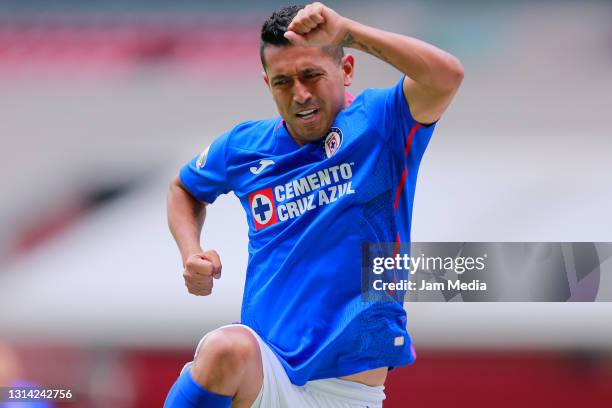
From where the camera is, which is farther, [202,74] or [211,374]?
[202,74]

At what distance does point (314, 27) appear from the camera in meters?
1.56

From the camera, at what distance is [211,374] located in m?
1.65

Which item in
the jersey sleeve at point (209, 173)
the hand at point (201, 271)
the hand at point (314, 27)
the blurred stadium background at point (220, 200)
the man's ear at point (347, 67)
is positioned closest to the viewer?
the hand at point (314, 27)

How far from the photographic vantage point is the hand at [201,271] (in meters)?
1.80

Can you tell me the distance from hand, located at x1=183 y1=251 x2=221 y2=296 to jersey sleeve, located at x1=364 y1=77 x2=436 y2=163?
45 centimetres

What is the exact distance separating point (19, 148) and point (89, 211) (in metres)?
0.38

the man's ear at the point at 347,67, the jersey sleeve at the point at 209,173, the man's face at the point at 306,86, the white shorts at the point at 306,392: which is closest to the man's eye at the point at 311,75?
the man's face at the point at 306,86

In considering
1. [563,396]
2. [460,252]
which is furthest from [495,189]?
[563,396]

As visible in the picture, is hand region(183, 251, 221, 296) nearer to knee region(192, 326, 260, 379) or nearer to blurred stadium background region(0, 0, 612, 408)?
knee region(192, 326, 260, 379)

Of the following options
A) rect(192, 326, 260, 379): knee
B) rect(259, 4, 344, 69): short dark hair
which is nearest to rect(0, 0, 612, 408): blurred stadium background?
rect(259, 4, 344, 69): short dark hair

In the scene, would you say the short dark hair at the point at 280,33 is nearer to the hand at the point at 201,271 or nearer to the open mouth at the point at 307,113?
the open mouth at the point at 307,113

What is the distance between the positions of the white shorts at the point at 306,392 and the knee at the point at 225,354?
4 cm

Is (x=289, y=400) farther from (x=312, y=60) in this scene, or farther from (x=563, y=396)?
(x=563, y=396)

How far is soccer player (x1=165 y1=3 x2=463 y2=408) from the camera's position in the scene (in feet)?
5.91
